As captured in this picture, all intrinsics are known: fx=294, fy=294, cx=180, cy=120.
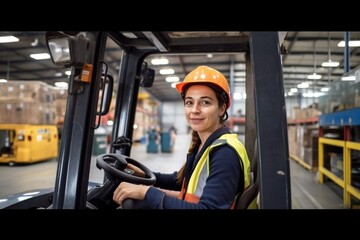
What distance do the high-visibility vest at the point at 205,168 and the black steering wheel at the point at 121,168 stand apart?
0.32 metres

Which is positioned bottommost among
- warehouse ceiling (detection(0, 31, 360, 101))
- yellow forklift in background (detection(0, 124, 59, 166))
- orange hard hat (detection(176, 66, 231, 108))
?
yellow forklift in background (detection(0, 124, 59, 166))

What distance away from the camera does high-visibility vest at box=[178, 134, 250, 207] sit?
4.96ft

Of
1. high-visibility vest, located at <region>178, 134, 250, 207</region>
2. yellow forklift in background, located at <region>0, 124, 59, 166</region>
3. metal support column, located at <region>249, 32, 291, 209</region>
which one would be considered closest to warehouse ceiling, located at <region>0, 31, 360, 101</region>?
yellow forklift in background, located at <region>0, 124, 59, 166</region>

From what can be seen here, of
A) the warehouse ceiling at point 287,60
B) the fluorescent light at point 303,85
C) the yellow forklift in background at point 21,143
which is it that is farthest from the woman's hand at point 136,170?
the fluorescent light at point 303,85

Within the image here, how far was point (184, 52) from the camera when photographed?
92.8 inches

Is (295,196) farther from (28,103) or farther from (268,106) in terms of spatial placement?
(28,103)

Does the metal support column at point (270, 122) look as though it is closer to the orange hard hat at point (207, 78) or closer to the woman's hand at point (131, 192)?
the orange hard hat at point (207, 78)

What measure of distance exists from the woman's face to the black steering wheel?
1.54 ft

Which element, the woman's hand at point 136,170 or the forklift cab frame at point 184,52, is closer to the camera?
the forklift cab frame at point 184,52

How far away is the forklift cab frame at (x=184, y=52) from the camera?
3.75 feet

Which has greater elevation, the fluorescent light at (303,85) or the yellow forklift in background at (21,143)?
the fluorescent light at (303,85)

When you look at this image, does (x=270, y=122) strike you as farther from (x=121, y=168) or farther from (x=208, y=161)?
(x=121, y=168)

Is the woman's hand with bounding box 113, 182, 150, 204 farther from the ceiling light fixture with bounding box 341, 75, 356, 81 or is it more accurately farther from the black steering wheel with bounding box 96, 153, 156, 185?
the ceiling light fixture with bounding box 341, 75, 356, 81
